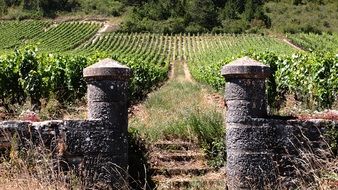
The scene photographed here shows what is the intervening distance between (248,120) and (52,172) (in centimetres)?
239

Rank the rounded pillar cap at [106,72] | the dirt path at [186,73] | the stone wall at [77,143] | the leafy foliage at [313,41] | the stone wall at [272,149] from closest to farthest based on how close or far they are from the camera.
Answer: the stone wall at [272,149], the stone wall at [77,143], the rounded pillar cap at [106,72], the dirt path at [186,73], the leafy foliage at [313,41]

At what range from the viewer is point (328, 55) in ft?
42.3

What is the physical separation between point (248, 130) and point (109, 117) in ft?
5.62

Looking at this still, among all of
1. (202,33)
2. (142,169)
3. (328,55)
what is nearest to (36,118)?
(142,169)

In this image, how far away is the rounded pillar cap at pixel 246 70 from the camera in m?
6.20

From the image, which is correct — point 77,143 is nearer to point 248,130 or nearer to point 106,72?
point 106,72

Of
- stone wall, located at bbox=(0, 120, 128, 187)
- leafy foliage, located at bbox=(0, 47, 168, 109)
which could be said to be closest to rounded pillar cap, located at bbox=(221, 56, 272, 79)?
stone wall, located at bbox=(0, 120, 128, 187)

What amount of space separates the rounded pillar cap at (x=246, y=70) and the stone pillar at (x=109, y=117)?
129cm

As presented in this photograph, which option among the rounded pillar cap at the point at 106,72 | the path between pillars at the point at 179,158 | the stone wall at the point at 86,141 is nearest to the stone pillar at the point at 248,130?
the path between pillars at the point at 179,158

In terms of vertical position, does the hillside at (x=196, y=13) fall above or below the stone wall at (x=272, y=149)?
above

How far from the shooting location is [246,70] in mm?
6191

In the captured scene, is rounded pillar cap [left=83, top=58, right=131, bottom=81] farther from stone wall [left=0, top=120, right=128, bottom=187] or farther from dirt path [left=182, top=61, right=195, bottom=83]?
dirt path [left=182, top=61, right=195, bottom=83]

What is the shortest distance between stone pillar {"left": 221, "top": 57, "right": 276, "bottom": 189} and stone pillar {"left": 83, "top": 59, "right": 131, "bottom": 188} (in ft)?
4.31

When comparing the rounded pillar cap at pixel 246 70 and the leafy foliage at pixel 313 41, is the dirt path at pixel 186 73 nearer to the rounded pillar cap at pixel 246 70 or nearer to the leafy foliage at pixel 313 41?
the leafy foliage at pixel 313 41
